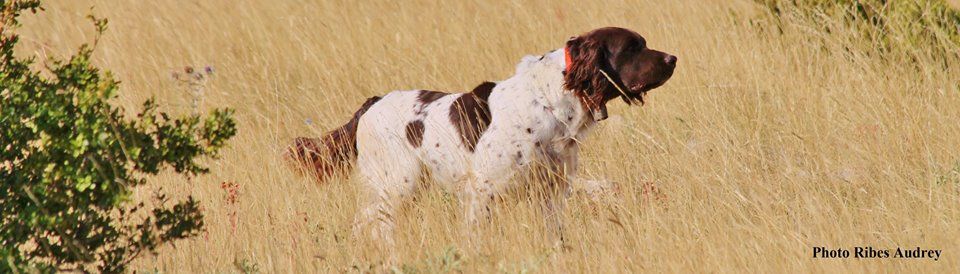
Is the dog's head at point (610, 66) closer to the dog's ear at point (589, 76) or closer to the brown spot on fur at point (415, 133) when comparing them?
the dog's ear at point (589, 76)

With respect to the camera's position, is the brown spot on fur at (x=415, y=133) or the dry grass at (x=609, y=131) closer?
the dry grass at (x=609, y=131)

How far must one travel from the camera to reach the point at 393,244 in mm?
4254

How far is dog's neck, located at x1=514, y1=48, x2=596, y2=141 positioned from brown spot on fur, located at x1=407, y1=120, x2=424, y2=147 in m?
0.51

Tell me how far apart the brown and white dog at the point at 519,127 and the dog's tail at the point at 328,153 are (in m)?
0.30

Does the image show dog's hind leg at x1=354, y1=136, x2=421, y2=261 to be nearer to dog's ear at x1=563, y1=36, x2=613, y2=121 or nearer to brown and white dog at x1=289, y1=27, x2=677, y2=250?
brown and white dog at x1=289, y1=27, x2=677, y2=250

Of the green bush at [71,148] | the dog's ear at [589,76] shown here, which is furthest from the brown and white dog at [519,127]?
the green bush at [71,148]

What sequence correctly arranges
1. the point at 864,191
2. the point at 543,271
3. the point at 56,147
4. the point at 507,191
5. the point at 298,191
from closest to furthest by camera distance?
1. the point at 56,147
2. the point at 543,271
3. the point at 864,191
4. the point at 507,191
5. the point at 298,191

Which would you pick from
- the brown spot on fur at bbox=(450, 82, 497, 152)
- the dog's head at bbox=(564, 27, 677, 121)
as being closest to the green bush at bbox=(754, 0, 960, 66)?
the dog's head at bbox=(564, 27, 677, 121)

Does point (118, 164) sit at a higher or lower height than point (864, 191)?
higher

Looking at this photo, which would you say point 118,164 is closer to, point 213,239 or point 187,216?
point 187,216

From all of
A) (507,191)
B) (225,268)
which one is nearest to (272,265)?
(225,268)

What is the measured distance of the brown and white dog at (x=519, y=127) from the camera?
4.71m

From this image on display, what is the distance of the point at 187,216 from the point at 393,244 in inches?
30.5

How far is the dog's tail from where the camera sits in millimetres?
5363
